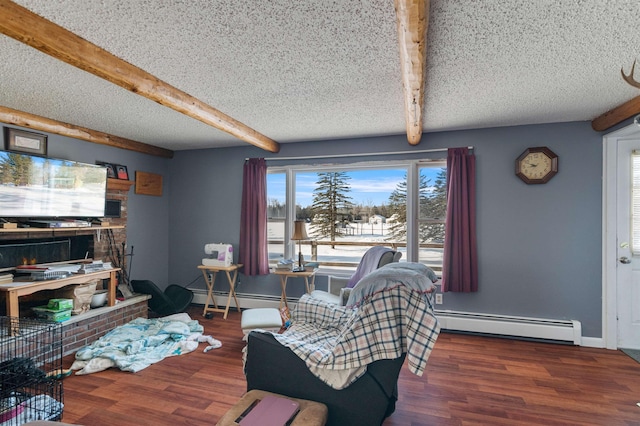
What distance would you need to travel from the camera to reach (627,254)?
3301 millimetres

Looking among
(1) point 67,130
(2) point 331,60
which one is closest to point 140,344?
(1) point 67,130

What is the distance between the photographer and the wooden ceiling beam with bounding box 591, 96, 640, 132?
2.76 metres

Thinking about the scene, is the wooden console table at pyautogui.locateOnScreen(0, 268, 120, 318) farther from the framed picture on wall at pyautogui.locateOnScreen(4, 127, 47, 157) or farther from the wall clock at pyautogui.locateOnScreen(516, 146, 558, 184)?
the wall clock at pyautogui.locateOnScreen(516, 146, 558, 184)

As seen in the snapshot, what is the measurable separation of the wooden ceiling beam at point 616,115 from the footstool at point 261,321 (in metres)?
3.54

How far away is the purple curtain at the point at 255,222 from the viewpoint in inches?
176

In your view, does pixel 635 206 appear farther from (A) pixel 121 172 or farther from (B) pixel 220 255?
(A) pixel 121 172

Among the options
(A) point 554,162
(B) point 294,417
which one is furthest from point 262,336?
(A) point 554,162

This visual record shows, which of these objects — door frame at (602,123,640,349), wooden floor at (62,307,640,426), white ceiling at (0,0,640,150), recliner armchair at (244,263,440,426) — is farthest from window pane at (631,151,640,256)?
recliner armchair at (244,263,440,426)

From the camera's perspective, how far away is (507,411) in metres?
2.22

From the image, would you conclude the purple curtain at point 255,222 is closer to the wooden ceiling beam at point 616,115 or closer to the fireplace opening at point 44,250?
the fireplace opening at point 44,250

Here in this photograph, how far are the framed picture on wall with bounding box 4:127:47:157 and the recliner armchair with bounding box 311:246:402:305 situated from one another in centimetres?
312

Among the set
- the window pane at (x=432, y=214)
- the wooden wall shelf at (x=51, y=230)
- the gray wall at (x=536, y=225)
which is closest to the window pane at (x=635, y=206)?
the gray wall at (x=536, y=225)

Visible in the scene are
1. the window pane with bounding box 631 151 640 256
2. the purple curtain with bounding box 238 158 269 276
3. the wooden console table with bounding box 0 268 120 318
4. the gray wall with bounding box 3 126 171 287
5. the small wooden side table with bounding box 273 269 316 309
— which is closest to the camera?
the wooden console table with bounding box 0 268 120 318

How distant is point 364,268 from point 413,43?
2187 mm
